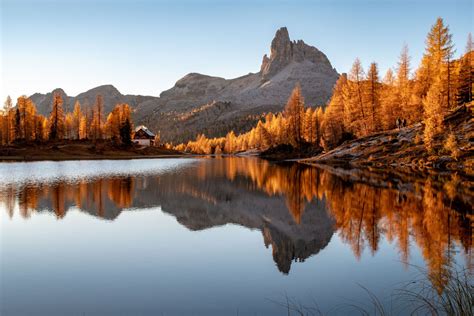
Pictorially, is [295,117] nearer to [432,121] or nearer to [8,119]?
[432,121]

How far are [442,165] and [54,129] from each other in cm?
11219

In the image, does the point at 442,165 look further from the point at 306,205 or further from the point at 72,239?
the point at 72,239

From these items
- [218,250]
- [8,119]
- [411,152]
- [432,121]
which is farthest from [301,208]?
[8,119]

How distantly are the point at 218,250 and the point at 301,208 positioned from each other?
35.9 feet

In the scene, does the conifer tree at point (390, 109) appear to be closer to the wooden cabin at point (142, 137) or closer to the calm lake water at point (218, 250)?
the calm lake water at point (218, 250)

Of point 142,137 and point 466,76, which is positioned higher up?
point 466,76

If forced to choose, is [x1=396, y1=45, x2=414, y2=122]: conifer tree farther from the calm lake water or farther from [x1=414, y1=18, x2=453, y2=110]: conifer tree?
the calm lake water

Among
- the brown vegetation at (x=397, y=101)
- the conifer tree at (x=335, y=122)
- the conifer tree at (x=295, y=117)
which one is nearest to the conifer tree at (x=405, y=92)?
the brown vegetation at (x=397, y=101)

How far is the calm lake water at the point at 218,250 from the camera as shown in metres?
10.4

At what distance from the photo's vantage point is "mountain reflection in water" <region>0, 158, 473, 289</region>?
15.9 metres

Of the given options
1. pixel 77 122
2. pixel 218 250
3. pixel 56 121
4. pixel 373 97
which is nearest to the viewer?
pixel 218 250

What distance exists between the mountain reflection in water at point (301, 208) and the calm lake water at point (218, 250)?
119mm

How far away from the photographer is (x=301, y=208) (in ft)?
82.2

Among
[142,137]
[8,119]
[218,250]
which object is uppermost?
[8,119]
